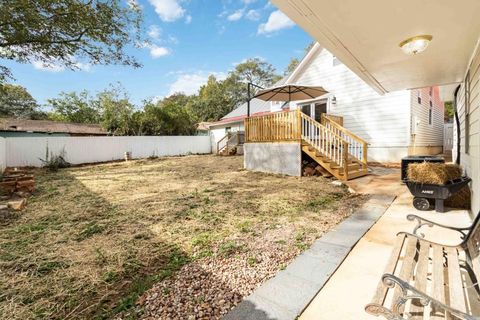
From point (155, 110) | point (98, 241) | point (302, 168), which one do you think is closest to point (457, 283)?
point (98, 241)

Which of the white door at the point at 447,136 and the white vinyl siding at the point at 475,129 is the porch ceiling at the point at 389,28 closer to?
the white vinyl siding at the point at 475,129

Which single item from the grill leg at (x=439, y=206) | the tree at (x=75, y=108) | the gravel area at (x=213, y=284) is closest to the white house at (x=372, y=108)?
the grill leg at (x=439, y=206)

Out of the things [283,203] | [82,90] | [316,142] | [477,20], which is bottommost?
[283,203]

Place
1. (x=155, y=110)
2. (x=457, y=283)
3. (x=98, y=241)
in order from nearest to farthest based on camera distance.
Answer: (x=457, y=283) < (x=98, y=241) < (x=155, y=110)

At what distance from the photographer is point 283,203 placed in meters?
4.79

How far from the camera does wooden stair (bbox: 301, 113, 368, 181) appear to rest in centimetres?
680

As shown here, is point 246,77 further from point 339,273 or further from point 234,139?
point 339,273

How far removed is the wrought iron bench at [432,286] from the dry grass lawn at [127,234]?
1.22 metres

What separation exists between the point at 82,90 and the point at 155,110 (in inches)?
600

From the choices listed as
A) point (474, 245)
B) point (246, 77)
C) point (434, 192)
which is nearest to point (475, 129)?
point (434, 192)

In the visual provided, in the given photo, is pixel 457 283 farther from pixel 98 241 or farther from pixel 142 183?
pixel 142 183

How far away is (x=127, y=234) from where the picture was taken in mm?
3426

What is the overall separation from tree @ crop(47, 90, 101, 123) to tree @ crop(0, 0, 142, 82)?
23.8m

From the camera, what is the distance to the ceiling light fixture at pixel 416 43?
8.77 ft
